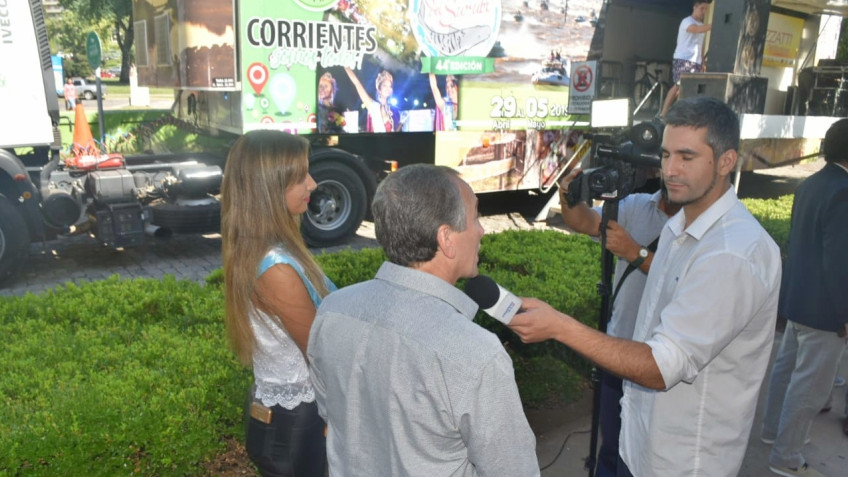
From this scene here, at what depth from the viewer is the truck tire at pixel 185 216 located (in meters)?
8.00

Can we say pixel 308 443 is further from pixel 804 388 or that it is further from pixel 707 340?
pixel 804 388

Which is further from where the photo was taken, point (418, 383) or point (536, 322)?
point (536, 322)

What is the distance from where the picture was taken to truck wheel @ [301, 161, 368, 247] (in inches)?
338

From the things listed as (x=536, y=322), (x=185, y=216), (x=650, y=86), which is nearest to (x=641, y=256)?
(x=536, y=322)

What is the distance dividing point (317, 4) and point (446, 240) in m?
6.81

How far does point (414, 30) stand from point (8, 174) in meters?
4.88

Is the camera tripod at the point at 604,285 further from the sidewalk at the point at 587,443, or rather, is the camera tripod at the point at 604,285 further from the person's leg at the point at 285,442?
the person's leg at the point at 285,442

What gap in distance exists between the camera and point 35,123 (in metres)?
6.89

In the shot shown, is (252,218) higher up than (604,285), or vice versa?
(252,218)

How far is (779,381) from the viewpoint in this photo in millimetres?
4109

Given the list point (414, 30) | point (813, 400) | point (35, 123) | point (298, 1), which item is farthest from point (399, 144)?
point (813, 400)

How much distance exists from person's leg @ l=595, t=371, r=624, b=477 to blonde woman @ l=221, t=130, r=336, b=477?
71.4 inches

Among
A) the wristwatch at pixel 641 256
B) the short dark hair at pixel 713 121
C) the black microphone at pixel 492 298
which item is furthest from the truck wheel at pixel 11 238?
the short dark hair at pixel 713 121

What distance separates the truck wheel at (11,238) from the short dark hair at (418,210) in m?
6.55
